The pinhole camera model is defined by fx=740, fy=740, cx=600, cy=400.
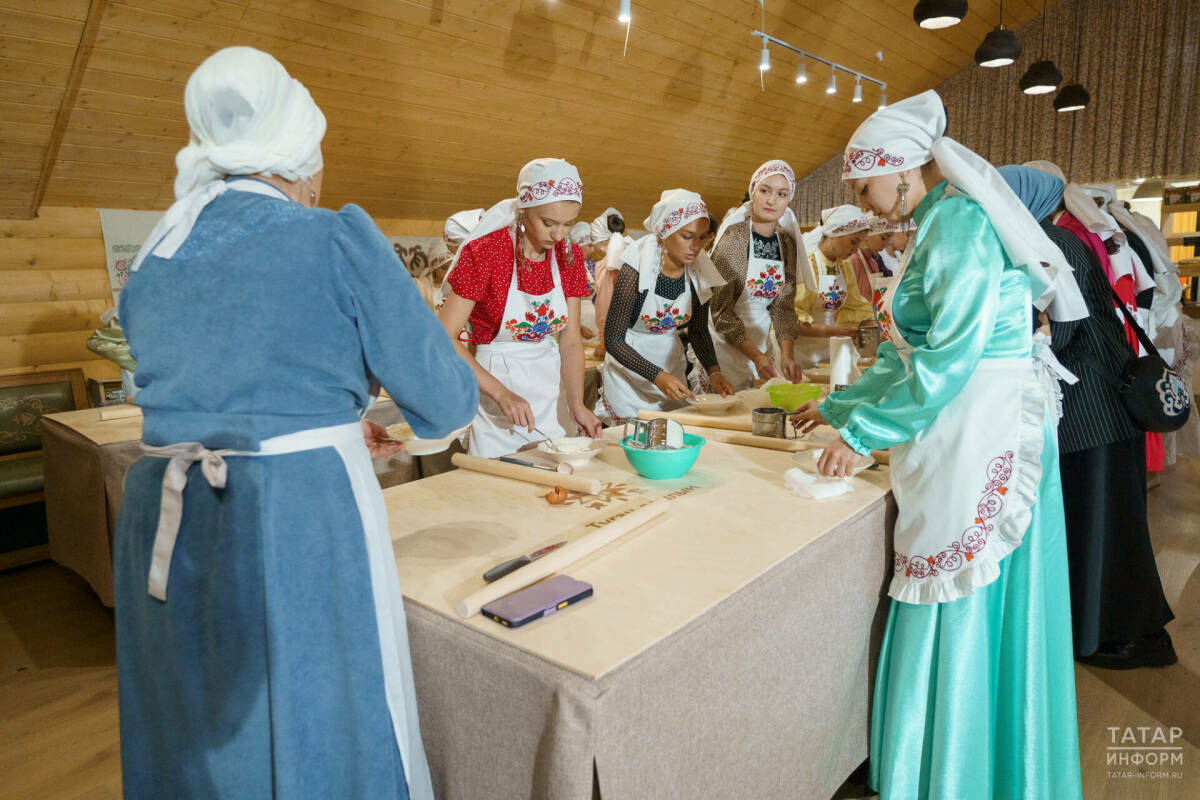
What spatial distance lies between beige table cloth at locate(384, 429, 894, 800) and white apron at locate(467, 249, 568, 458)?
76 cm

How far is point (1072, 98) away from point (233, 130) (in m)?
8.13

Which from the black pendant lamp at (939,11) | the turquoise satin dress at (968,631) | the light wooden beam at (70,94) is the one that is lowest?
the turquoise satin dress at (968,631)

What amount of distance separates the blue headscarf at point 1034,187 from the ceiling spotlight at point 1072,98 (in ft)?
20.1

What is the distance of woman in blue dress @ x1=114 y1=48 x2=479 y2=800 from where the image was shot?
90 cm

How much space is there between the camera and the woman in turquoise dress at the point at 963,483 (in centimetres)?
144

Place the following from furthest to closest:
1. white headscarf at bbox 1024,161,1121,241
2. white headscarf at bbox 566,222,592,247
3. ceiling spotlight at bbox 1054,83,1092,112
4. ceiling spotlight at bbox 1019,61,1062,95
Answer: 1. ceiling spotlight at bbox 1054,83,1092,112
2. ceiling spotlight at bbox 1019,61,1062,95
3. white headscarf at bbox 566,222,592,247
4. white headscarf at bbox 1024,161,1121,241

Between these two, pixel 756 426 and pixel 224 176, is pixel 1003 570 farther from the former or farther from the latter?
pixel 224 176

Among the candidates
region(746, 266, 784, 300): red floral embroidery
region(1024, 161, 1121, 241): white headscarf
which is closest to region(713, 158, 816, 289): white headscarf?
region(746, 266, 784, 300): red floral embroidery

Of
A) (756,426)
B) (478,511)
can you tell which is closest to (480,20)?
(756,426)

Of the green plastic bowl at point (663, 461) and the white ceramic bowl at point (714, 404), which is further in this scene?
the white ceramic bowl at point (714, 404)


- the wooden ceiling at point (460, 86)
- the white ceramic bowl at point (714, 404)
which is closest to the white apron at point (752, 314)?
the white ceramic bowl at point (714, 404)

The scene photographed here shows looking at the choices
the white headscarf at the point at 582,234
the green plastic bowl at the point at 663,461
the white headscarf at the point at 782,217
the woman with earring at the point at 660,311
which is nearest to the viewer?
the green plastic bowl at the point at 663,461

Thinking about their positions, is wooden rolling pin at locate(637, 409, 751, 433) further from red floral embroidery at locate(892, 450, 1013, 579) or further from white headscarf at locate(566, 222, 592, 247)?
white headscarf at locate(566, 222, 592, 247)

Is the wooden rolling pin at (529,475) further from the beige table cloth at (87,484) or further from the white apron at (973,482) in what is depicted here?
the beige table cloth at (87,484)
